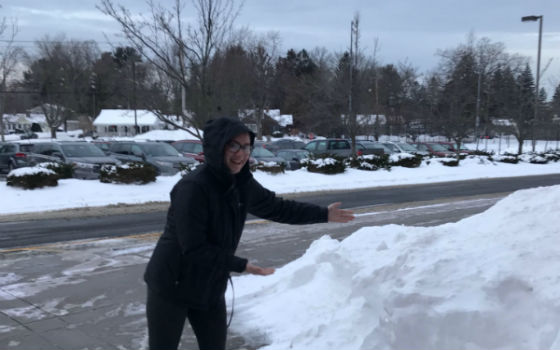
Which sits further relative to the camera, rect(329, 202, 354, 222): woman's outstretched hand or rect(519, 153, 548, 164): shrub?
rect(519, 153, 548, 164): shrub

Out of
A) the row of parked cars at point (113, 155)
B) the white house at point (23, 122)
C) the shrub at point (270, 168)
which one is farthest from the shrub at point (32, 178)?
the white house at point (23, 122)

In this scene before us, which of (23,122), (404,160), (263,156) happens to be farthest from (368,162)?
(23,122)

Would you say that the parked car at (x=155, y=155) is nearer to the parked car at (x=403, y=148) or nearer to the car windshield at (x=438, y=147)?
the parked car at (x=403, y=148)

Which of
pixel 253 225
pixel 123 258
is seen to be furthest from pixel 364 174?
pixel 123 258

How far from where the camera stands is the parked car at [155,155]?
707 inches

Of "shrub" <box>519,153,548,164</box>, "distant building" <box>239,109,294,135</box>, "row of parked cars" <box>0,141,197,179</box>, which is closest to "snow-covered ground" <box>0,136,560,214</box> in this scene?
"shrub" <box>519,153,548,164</box>

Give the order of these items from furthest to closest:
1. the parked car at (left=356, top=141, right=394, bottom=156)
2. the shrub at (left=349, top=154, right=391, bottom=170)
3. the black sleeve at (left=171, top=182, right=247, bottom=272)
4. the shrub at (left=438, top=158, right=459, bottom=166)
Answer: the parked car at (left=356, top=141, right=394, bottom=156) → the shrub at (left=438, top=158, right=459, bottom=166) → the shrub at (left=349, top=154, right=391, bottom=170) → the black sleeve at (left=171, top=182, right=247, bottom=272)

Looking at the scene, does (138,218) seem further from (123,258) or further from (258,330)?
(258,330)

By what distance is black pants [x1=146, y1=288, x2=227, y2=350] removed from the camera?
2.69 m

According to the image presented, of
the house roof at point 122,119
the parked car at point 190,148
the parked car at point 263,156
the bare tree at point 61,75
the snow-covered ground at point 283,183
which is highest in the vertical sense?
the bare tree at point 61,75

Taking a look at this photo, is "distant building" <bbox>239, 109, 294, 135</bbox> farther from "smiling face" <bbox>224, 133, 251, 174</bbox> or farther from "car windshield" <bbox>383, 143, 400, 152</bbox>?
"smiling face" <bbox>224, 133, 251, 174</bbox>

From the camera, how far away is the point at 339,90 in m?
23.8

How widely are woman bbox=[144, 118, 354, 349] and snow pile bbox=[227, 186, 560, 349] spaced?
1457mm

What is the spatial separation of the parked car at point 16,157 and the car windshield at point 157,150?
12.0 ft
